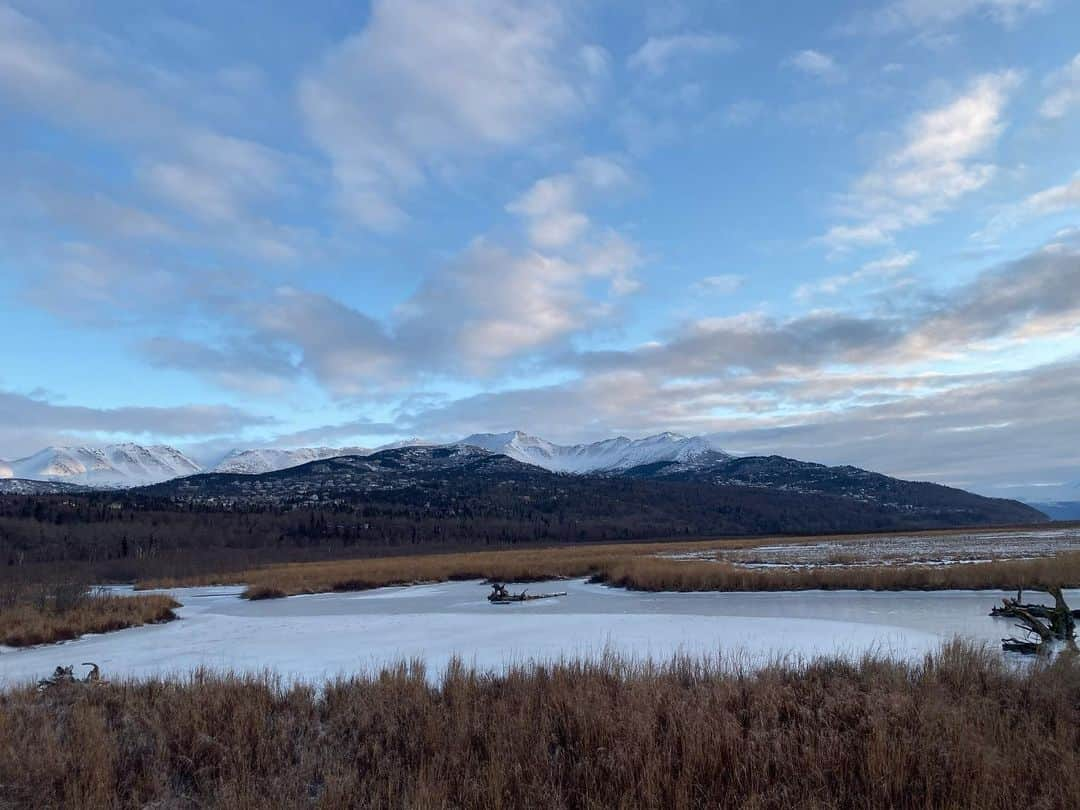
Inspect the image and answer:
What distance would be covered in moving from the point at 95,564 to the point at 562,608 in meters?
50.6

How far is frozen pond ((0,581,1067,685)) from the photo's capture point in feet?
43.6

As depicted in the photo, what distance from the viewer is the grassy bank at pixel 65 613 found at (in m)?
19.7

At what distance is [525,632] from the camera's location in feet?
56.7

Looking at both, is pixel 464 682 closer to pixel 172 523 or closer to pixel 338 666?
pixel 338 666

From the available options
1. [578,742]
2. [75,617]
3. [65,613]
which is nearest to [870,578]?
[578,742]

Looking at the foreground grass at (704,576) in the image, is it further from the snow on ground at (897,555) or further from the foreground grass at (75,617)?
the foreground grass at (75,617)

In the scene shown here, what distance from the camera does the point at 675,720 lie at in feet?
23.0

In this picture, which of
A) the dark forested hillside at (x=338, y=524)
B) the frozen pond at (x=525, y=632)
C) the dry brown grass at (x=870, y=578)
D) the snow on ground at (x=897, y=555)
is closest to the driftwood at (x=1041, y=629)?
the frozen pond at (x=525, y=632)

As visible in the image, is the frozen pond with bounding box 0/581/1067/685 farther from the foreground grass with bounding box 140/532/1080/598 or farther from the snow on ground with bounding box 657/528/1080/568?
the snow on ground with bounding box 657/528/1080/568

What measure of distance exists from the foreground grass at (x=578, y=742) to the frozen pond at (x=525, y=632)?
9.22ft

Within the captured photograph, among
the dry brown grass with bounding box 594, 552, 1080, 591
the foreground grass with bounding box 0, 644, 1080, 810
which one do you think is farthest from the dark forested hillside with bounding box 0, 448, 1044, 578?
the foreground grass with bounding box 0, 644, 1080, 810

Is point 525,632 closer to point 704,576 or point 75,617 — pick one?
point 704,576

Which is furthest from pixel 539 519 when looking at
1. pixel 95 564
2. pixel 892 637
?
pixel 892 637

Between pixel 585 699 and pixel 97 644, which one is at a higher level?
pixel 585 699
